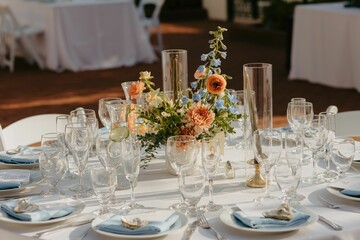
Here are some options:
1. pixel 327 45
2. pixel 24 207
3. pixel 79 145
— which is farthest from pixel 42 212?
pixel 327 45

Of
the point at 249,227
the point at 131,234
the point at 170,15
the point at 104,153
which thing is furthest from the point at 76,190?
the point at 170,15

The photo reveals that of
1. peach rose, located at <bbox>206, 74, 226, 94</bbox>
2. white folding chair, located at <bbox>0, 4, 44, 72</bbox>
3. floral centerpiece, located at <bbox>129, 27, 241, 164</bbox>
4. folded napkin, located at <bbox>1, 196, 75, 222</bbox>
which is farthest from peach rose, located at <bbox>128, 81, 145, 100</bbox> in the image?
white folding chair, located at <bbox>0, 4, 44, 72</bbox>

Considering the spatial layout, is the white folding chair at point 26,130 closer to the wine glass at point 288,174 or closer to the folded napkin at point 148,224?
the folded napkin at point 148,224

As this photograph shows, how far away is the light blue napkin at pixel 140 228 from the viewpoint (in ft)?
7.43

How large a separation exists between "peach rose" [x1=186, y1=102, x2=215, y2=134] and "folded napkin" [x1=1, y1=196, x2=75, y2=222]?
1.62 ft

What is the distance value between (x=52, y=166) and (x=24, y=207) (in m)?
0.21

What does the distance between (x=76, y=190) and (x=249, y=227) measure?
708 mm

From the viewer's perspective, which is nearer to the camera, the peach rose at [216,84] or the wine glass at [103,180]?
the wine glass at [103,180]

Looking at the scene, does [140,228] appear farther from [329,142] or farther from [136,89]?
[329,142]

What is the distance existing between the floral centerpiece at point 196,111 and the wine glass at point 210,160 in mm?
186

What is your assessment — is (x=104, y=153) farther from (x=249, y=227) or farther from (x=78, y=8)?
(x=78, y=8)

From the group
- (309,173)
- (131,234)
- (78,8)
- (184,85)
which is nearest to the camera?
(131,234)

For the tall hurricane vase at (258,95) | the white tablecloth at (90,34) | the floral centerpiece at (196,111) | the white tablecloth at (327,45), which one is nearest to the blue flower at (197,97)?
the floral centerpiece at (196,111)

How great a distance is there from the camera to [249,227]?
7.47 ft
